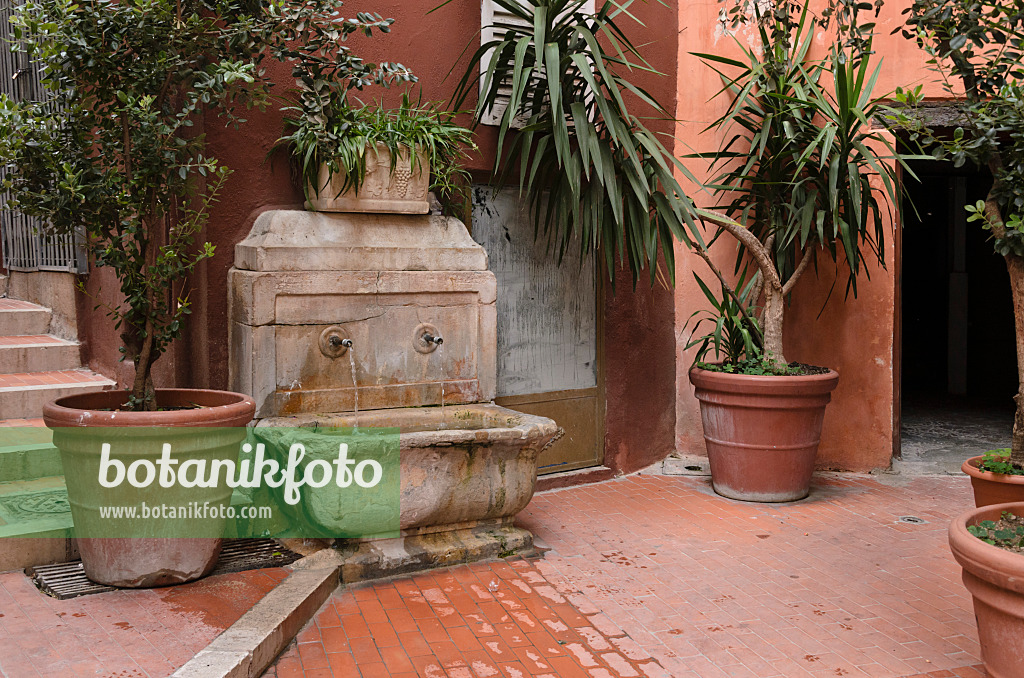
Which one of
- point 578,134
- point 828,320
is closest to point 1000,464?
Result: point 828,320

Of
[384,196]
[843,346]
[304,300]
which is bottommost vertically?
[843,346]

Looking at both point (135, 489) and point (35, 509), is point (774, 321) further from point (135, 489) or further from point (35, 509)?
point (35, 509)

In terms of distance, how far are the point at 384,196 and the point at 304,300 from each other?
64 cm

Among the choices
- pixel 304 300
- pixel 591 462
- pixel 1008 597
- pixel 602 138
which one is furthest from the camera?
pixel 591 462

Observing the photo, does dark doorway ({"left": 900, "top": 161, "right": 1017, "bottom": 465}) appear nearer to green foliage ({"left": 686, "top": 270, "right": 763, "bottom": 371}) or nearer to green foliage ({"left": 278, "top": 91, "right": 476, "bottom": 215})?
green foliage ({"left": 686, "top": 270, "right": 763, "bottom": 371})

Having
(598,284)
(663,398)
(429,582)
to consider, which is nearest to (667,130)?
(598,284)

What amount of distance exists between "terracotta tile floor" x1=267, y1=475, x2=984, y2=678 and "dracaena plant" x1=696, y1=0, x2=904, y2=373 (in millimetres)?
1221

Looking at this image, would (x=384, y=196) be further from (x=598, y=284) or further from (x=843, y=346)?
(x=843, y=346)

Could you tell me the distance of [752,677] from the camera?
303 centimetres

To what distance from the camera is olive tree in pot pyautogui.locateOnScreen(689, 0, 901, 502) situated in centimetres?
495

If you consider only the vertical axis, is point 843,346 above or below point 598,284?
below

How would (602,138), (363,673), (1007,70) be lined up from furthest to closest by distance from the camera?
(602,138) < (1007,70) < (363,673)

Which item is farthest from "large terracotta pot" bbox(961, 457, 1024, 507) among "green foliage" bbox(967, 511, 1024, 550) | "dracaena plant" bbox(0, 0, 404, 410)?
"dracaena plant" bbox(0, 0, 404, 410)

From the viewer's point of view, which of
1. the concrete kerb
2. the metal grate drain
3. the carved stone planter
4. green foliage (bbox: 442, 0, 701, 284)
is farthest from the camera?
green foliage (bbox: 442, 0, 701, 284)
